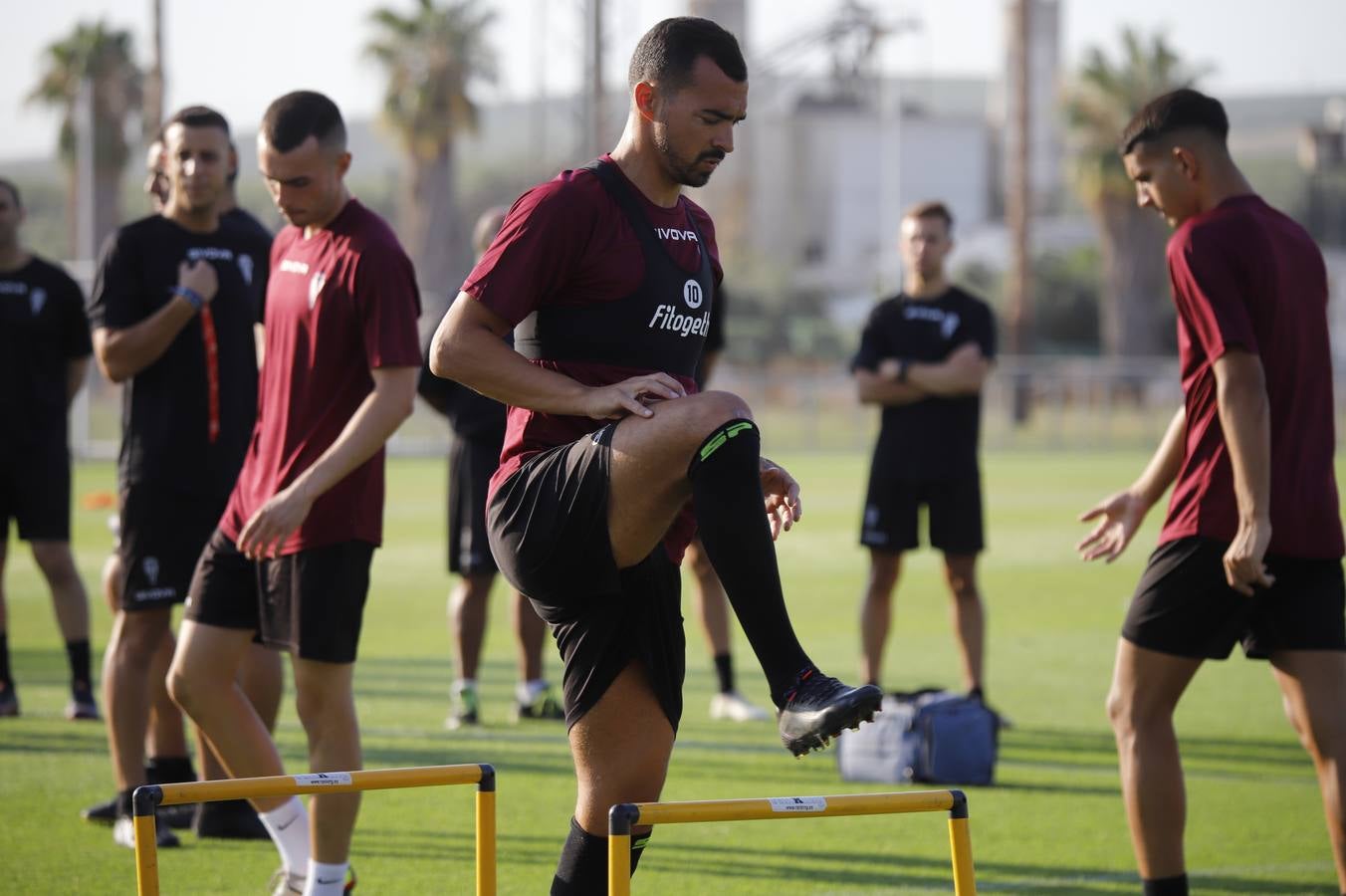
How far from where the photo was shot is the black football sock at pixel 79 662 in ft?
30.4

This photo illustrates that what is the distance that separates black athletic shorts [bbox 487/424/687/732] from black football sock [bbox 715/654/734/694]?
5312mm

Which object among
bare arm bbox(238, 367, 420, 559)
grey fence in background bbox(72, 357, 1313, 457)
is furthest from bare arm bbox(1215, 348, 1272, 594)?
grey fence in background bbox(72, 357, 1313, 457)

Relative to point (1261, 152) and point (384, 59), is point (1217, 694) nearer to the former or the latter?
point (384, 59)

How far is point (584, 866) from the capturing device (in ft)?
14.0

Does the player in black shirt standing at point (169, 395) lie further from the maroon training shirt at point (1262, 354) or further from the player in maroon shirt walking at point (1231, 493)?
the maroon training shirt at point (1262, 354)

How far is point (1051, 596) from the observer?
1533 cm

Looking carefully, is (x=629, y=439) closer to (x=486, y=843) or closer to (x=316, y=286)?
(x=486, y=843)

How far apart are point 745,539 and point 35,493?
6776 millimetres

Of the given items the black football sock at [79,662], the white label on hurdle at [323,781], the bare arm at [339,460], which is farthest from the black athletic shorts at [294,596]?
the black football sock at [79,662]


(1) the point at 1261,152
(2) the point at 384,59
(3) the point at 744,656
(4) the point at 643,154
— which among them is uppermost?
(1) the point at 1261,152

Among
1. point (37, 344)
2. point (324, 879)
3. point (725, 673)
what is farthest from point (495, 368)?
point (37, 344)

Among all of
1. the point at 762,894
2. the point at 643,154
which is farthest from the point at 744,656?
the point at 643,154

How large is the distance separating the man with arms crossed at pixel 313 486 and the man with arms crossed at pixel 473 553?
3.49m

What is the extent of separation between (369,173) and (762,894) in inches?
3986
